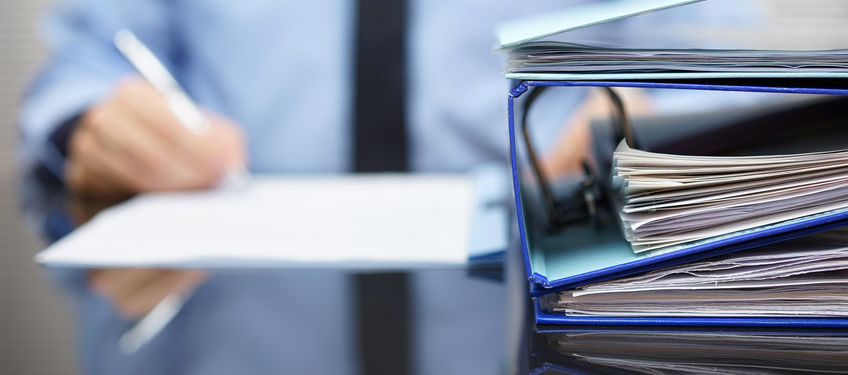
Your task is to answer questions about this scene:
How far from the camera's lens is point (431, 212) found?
584 mm

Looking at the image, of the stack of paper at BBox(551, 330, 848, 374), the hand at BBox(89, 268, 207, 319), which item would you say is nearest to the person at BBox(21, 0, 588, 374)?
the hand at BBox(89, 268, 207, 319)

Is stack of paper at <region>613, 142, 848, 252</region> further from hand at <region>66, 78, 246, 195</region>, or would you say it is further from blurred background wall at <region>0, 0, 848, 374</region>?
hand at <region>66, 78, 246, 195</region>

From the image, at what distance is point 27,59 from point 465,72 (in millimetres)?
1295

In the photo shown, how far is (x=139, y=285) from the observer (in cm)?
41

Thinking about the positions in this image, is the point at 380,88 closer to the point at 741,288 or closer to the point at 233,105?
the point at 233,105

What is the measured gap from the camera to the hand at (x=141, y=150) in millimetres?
764

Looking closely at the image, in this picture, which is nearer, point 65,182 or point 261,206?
point 261,206

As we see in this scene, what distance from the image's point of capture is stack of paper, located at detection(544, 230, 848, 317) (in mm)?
297

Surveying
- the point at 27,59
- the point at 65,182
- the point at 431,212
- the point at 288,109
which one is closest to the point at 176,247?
the point at 431,212

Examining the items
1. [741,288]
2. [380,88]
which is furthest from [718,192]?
[380,88]

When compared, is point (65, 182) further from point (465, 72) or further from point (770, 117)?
point (770, 117)

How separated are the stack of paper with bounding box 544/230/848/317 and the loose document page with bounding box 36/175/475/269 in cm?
15

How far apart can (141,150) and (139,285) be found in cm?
43

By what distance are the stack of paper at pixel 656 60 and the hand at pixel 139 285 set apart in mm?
231
